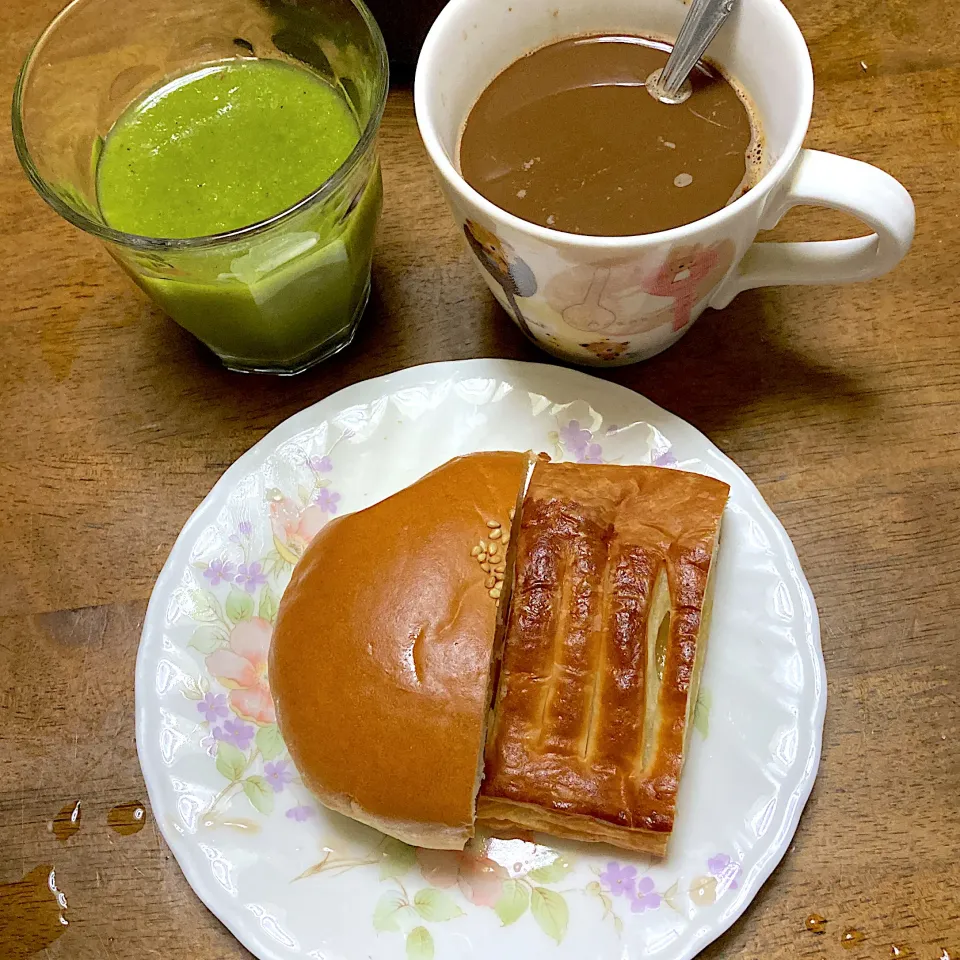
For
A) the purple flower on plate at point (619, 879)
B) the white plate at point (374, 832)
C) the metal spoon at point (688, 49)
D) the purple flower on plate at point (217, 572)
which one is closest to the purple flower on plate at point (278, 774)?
the white plate at point (374, 832)

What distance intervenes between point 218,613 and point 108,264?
2.14 feet

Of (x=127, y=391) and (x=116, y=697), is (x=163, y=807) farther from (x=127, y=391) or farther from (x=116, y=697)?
(x=127, y=391)

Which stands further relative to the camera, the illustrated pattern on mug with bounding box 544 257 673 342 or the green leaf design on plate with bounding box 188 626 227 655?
the green leaf design on plate with bounding box 188 626 227 655

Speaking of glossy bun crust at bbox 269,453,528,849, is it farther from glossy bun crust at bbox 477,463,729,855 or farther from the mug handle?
the mug handle

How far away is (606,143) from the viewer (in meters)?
1.15

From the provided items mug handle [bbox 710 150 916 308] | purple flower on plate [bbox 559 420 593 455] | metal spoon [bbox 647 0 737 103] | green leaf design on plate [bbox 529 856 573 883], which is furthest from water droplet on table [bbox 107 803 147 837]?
metal spoon [bbox 647 0 737 103]

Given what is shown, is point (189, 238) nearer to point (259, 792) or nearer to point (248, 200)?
point (248, 200)

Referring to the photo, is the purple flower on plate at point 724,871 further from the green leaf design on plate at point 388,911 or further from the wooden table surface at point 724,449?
the green leaf design on plate at point 388,911

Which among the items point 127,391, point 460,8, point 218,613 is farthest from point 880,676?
point 127,391

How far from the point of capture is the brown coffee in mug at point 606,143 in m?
1.11

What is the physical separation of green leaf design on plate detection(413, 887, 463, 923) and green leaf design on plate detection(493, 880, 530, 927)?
0.05 m

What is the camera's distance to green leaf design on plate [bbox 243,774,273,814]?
1.18 metres

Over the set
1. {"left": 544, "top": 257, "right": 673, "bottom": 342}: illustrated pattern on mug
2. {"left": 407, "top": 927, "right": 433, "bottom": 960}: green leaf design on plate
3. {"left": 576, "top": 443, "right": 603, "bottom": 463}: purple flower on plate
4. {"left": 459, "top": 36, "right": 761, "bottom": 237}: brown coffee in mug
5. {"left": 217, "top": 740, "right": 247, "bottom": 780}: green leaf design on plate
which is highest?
{"left": 459, "top": 36, "right": 761, "bottom": 237}: brown coffee in mug

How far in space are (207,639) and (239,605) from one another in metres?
0.06
